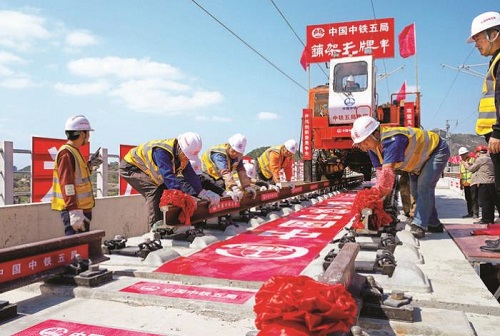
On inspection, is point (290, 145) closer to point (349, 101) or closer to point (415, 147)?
point (349, 101)

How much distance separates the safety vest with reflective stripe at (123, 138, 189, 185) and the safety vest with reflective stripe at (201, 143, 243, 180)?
6.47 feet

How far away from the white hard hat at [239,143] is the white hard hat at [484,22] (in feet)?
14.2

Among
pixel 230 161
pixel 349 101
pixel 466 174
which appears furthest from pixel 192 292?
pixel 349 101

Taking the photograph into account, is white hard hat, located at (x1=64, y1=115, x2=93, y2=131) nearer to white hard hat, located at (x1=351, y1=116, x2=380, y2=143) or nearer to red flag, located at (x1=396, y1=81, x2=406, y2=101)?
white hard hat, located at (x1=351, y1=116, x2=380, y2=143)

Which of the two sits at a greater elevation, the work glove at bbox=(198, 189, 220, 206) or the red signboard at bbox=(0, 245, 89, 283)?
the work glove at bbox=(198, 189, 220, 206)

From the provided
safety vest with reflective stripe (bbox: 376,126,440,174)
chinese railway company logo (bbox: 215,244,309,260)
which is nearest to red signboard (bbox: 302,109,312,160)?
safety vest with reflective stripe (bbox: 376,126,440,174)

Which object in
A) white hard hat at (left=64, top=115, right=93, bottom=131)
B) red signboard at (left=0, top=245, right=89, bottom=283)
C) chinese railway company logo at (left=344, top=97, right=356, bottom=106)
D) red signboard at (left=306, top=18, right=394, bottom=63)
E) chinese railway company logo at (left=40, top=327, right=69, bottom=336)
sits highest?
red signboard at (left=306, top=18, right=394, bottom=63)

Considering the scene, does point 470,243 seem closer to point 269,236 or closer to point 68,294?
A: point 269,236

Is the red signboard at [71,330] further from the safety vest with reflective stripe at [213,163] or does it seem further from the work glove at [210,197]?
the safety vest with reflective stripe at [213,163]

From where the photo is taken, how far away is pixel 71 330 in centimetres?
223

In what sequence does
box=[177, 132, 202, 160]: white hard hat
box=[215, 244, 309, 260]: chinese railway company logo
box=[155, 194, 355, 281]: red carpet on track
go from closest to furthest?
box=[155, 194, 355, 281]: red carpet on track
box=[215, 244, 309, 260]: chinese railway company logo
box=[177, 132, 202, 160]: white hard hat

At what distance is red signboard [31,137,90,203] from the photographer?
6.49 m

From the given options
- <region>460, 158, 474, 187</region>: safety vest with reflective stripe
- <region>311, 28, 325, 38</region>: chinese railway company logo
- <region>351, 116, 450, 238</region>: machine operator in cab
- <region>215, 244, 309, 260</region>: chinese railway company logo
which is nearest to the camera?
<region>215, 244, 309, 260</region>: chinese railway company logo

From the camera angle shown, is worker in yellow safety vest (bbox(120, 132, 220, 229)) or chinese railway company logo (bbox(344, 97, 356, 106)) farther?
chinese railway company logo (bbox(344, 97, 356, 106))
